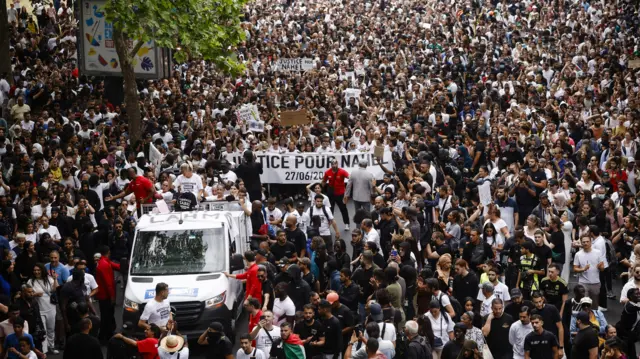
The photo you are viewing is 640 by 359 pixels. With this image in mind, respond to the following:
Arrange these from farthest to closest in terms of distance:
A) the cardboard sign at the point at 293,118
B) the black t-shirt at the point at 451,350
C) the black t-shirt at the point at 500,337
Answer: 1. the cardboard sign at the point at 293,118
2. the black t-shirt at the point at 500,337
3. the black t-shirt at the point at 451,350

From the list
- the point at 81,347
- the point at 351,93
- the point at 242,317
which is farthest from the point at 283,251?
the point at 351,93

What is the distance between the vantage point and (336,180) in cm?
2150

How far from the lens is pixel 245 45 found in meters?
40.1

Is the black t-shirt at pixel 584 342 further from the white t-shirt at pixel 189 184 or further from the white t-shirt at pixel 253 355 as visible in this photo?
the white t-shirt at pixel 189 184

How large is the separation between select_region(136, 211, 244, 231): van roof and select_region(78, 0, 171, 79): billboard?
1286 cm

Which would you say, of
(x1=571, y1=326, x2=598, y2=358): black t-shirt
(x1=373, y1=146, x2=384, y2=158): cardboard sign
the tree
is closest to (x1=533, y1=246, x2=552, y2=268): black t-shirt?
(x1=571, y1=326, x2=598, y2=358): black t-shirt

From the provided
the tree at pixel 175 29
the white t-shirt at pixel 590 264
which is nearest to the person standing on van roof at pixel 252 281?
the white t-shirt at pixel 590 264

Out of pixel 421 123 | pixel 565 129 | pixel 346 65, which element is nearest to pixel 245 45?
pixel 346 65

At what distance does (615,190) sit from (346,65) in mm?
17647

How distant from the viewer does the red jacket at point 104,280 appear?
1591 centimetres

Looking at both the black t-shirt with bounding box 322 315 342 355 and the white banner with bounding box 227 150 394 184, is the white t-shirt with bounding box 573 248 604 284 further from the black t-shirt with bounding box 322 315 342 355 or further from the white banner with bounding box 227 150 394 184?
the white banner with bounding box 227 150 394 184

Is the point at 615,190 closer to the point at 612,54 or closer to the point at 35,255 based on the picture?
the point at 35,255

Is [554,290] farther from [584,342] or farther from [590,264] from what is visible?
[590,264]

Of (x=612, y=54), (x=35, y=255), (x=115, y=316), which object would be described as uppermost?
(x=612, y=54)
